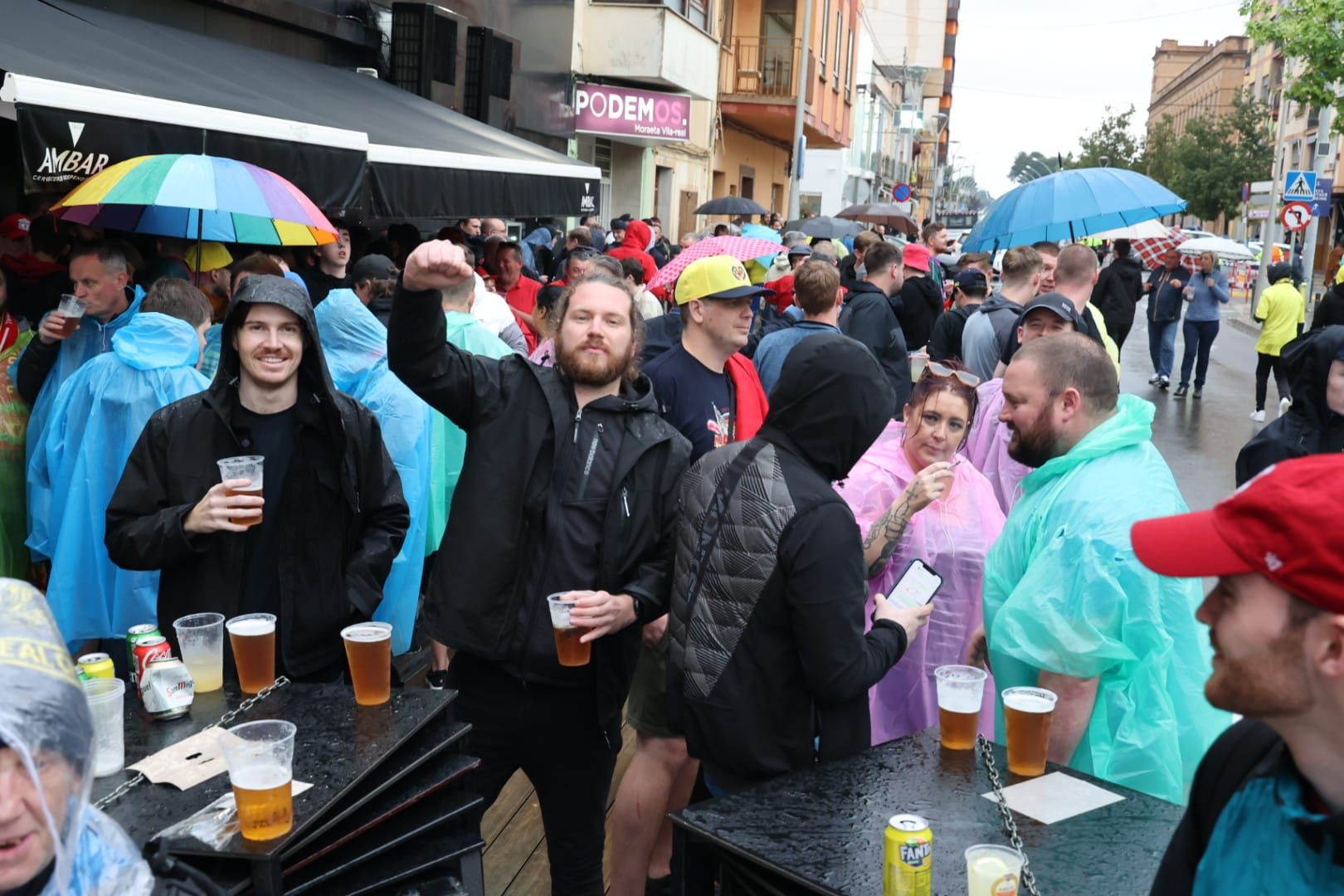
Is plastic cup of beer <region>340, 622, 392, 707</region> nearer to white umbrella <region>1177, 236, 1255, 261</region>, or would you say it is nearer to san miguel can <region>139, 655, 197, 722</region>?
san miguel can <region>139, 655, 197, 722</region>

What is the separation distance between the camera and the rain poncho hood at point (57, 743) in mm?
1553

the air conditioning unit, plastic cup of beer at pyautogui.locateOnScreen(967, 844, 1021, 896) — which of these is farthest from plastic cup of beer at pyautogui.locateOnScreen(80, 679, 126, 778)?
the air conditioning unit

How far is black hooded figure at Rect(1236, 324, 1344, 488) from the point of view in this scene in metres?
5.41

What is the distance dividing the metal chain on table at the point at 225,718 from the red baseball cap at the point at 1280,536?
81.1 inches

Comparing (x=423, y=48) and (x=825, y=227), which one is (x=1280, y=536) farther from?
(x=825, y=227)

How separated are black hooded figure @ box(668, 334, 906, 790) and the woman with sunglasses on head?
862 millimetres

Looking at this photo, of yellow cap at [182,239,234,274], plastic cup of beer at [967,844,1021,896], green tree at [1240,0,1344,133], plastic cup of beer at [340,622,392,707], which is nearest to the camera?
plastic cup of beer at [967,844,1021,896]

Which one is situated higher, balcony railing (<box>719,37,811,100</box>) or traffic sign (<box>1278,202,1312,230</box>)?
balcony railing (<box>719,37,811,100</box>)

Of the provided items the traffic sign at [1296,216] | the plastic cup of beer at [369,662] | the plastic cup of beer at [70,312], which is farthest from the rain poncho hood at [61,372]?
the traffic sign at [1296,216]

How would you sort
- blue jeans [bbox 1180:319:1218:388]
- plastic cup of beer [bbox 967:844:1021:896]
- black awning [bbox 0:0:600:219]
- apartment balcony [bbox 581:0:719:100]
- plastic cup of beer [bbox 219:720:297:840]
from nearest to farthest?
plastic cup of beer [bbox 967:844:1021:896] < plastic cup of beer [bbox 219:720:297:840] < black awning [bbox 0:0:600:219] < blue jeans [bbox 1180:319:1218:388] < apartment balcony [bbox 581:0:719:100]

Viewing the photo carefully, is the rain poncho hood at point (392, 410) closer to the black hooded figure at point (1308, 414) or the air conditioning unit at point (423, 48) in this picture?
the black hooded figure at point (1308, 414)

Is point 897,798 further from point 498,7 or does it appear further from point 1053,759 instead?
point 498,7

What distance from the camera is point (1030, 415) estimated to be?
3295 millimetres

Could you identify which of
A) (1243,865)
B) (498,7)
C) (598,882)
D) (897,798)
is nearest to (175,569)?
(598,882)
